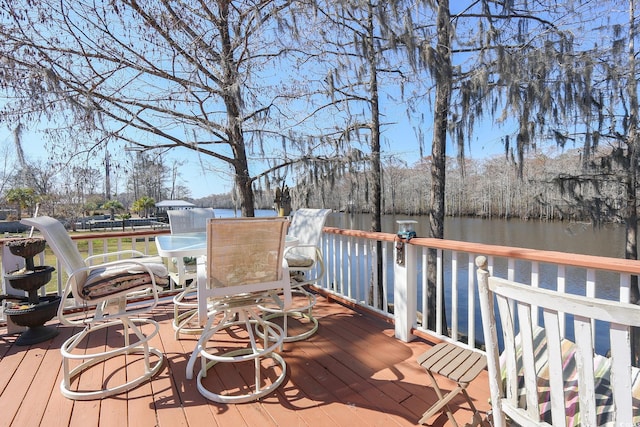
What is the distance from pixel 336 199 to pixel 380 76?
8.55 ft

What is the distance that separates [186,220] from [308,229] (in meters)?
1.92

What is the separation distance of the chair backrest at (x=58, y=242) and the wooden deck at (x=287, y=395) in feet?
2.72

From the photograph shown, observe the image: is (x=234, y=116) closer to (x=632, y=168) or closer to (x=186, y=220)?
(x=186, y=220)

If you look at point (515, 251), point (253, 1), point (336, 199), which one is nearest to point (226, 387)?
point (515, 251)

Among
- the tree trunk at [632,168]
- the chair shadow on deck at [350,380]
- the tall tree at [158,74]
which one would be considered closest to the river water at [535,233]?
the tree trunk at [632,168]

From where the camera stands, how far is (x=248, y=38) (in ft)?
14.1

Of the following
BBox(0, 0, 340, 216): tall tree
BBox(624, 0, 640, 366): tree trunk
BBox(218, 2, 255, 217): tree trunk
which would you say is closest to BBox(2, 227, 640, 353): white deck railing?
BBox(218, 2, 255, 217): tree trunk

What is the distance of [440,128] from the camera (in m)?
5.41

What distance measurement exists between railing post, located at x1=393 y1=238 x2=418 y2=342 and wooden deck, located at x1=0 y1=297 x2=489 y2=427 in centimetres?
13

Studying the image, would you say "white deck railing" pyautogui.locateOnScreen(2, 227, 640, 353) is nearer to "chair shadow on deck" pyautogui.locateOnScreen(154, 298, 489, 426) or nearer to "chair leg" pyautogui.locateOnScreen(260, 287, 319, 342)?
"chair shadow on deck" pyautogui.locateOnScreen(154, 298, 489, 426)

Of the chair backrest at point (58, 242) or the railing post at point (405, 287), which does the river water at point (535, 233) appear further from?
the chair backrest at point (58, 242)

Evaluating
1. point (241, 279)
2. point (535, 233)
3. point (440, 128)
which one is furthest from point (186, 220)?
point (535, 233)

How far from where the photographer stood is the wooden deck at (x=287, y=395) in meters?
1.70

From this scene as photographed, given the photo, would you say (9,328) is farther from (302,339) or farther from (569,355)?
(569,355)
